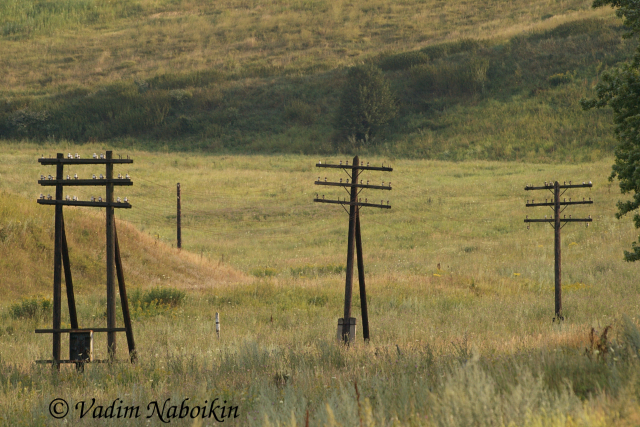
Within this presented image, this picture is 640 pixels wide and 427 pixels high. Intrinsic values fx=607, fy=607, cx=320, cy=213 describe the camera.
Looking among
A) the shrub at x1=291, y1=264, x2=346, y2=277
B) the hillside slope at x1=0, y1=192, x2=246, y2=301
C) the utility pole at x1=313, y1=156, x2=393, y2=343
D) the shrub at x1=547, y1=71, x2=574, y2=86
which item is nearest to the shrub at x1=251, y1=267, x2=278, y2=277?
the shrub at x1=291, y1=264, x2=346, y2=277

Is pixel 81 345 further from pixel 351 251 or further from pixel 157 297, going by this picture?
pixel 157 297

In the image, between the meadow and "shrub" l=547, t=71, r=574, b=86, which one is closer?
the meadow

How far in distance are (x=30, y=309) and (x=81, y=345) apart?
7.42 metres

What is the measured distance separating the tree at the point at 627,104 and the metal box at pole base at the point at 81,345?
8.24 metres

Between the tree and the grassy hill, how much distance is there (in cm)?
3878

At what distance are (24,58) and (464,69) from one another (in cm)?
5878

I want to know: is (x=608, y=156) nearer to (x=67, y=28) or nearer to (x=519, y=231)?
(x=519, y=231)

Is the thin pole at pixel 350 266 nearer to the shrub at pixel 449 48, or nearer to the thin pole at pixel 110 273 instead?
the thin pole at pixel 110 273

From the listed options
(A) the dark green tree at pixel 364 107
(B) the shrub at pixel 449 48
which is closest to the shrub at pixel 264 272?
(A) the dark green tree at pixel 364 107

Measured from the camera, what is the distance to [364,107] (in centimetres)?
5534

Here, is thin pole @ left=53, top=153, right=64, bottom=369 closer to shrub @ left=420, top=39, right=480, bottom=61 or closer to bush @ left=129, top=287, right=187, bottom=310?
bush @ left=129, top=287, right=187, bottom=310

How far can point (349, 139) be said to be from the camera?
55.3m
